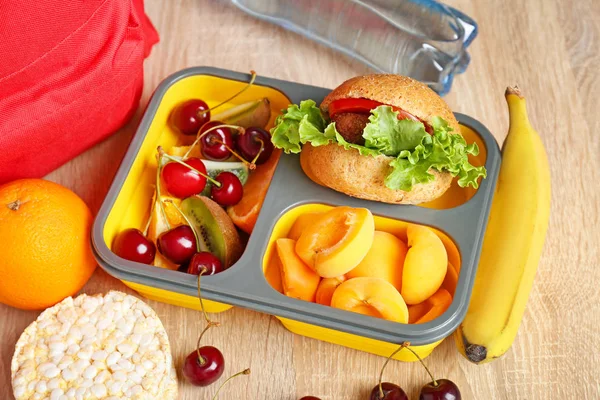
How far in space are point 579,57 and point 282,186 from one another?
2.63 feet

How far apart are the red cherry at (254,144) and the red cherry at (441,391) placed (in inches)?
20.8

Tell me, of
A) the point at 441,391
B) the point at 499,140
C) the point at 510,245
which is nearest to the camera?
the point at 441,391

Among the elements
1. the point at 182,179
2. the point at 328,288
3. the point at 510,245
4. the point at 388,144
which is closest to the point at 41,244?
the point at 182,179

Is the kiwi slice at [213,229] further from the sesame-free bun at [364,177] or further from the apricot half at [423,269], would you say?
the apricot half at [423,269]

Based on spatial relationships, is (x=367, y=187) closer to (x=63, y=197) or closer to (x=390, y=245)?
(x=390, y=245)

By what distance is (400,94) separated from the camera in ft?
4.01

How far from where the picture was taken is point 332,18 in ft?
5.50

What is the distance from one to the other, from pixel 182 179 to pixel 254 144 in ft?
0.56

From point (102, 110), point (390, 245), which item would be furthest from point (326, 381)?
point (102, 110)

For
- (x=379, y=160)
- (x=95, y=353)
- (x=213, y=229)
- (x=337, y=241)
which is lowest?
(x=95, y=353)

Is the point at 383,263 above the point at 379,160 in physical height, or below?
below

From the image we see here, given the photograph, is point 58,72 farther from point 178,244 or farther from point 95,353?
point 95,353

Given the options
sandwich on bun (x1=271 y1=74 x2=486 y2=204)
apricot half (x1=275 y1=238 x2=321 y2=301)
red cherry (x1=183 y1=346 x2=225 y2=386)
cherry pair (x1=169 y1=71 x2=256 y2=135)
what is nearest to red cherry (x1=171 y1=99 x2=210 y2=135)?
cherry pair (x1=169 y1=71 x2=256 y2=135)

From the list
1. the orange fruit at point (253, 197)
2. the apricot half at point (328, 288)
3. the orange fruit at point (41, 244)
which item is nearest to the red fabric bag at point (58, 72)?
the orange fruit at point (41, 244)
